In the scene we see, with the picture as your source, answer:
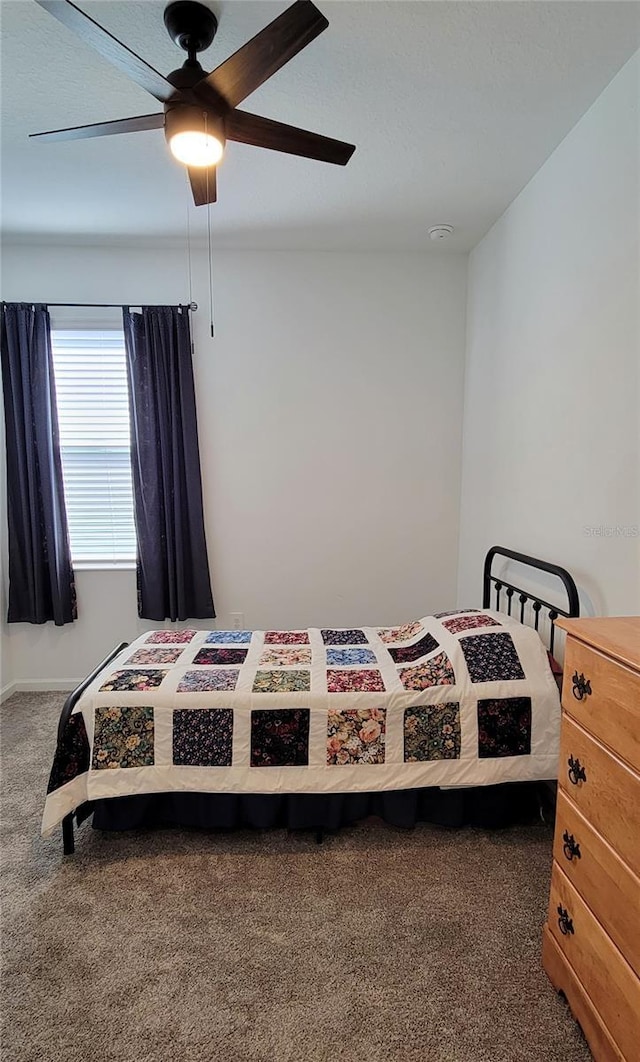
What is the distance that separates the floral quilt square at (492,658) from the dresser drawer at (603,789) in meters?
0.57

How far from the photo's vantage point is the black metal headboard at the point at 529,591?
6.35 ft

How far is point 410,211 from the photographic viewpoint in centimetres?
269

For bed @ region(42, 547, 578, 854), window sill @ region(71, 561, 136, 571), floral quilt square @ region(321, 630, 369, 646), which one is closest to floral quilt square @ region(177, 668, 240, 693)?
bed @ region(42, 547, 578, 854)

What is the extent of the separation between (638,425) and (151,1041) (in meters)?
2.15

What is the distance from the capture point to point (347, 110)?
75.4 inches

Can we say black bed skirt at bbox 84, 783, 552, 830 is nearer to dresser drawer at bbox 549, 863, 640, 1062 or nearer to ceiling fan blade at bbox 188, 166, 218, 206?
dresser drawer at bbox 549, 863, 640, 1062

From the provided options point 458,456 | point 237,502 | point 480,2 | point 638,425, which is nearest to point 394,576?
point 458,456

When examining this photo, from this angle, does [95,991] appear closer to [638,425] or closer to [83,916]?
[83,916]

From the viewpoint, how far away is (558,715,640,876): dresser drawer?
43.7 inches

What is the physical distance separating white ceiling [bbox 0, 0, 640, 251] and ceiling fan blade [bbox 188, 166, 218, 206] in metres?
0.37

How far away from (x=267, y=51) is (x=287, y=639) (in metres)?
2.12

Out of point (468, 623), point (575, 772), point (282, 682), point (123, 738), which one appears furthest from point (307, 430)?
point (575, 772)

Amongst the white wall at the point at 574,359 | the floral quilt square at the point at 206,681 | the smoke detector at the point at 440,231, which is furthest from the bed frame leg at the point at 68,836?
the smoke detector at the point at 440,231

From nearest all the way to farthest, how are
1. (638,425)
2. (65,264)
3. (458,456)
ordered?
(638,425), (65,264), (458,456)
